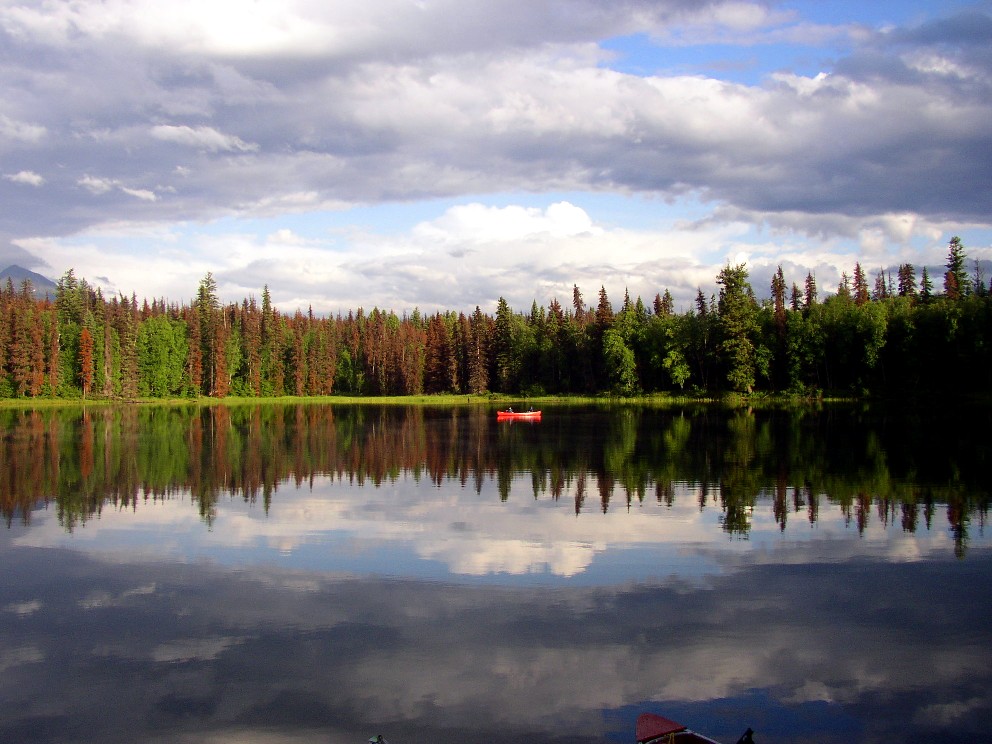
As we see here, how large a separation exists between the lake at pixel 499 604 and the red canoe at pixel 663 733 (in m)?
1.38

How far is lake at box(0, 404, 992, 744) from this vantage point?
1445 cm

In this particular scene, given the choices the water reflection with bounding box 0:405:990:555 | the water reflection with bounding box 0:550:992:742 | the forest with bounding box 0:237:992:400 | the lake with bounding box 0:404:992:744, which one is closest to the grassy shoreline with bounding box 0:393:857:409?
the forest with bounding box 0:237:992:400

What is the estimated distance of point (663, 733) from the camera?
1195 cm

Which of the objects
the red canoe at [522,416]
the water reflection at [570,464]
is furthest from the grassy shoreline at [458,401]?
the red canoe at [522,416]

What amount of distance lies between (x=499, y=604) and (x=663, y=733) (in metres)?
8.42

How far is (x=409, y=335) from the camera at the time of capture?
161 m

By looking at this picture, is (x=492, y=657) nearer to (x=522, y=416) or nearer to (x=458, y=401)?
(x=522, y=416)

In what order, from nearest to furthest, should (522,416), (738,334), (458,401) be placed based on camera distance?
(522,416) < (738,334) < (458,401)

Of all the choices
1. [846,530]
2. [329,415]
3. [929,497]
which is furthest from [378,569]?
[329,415]

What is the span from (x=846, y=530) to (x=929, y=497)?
8292mm

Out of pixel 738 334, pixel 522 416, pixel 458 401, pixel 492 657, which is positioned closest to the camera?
pixel 492 657

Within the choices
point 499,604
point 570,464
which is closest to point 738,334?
point 570,464

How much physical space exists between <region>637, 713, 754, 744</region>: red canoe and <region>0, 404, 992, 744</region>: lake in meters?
1.38

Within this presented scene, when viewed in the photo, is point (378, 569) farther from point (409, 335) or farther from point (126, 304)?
point (126, 304)
